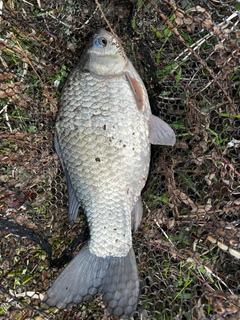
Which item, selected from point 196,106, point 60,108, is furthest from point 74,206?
point 196,106

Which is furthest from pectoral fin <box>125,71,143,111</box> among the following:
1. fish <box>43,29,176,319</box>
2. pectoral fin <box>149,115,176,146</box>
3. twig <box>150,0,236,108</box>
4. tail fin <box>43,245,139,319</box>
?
tail fin <box>43,245,139,319</box>

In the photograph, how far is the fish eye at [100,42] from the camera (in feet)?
5.62

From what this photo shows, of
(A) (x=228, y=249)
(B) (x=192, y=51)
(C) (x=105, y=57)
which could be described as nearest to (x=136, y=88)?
(C) (x=105, y=57)

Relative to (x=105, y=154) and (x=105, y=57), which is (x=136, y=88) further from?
(x=105, y=154)

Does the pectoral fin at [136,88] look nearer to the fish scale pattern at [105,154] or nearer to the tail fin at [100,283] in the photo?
the fish scale pattern at [105,154]

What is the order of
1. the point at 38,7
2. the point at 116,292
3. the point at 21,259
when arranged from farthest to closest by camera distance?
the point at 38,7 → the point at 21,259 → the point at 116,292

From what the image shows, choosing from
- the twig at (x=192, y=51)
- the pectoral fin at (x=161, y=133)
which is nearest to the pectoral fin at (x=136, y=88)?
the pectoral fin at (x=161, y=133)

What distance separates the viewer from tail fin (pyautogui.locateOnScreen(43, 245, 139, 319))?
5.11 ft

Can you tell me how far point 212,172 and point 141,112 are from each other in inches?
17.3

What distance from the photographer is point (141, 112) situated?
173 centimetres

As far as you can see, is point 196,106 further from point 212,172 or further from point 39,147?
point 39,147

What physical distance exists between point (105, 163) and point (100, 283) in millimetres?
528

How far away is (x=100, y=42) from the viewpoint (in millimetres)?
1715

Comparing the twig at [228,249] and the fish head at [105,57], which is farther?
the fish head at [105,57]
